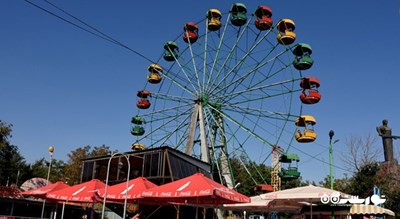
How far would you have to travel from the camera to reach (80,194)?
16.5 m

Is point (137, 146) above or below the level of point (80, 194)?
above

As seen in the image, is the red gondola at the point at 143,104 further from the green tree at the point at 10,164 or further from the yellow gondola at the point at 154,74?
the green tree at the point at 10,164

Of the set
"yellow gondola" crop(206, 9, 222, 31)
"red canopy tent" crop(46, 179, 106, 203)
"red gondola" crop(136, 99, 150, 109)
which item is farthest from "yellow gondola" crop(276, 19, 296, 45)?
"red canopy tent" crop(46, 179, 106, 203)

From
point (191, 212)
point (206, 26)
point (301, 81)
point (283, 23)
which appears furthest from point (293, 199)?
point (206, 26)

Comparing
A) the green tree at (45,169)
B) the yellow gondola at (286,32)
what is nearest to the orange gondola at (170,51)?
the yellow gondola at (286,32)

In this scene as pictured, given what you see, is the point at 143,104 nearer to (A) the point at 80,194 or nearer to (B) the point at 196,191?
(A) the point at 80,194

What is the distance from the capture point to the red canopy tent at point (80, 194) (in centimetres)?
1627

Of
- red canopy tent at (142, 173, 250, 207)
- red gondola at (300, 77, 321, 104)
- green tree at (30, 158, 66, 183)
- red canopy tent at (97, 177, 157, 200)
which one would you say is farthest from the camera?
green tree at (30, 158, 66, 183)

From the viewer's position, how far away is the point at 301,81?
2797 cm

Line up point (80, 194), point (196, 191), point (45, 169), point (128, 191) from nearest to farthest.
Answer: point (196, 191), point (128, 191), point (80, 194), point (45, 169)

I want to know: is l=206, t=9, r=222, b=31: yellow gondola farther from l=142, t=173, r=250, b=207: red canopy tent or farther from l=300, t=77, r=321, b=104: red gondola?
l=142, t=173, r=250, b=207: red canopy tent

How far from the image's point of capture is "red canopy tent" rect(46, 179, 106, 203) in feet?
53.4

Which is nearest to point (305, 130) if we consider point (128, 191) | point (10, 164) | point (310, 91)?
point (310, 91)

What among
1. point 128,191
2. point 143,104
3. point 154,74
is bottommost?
point 128,191
